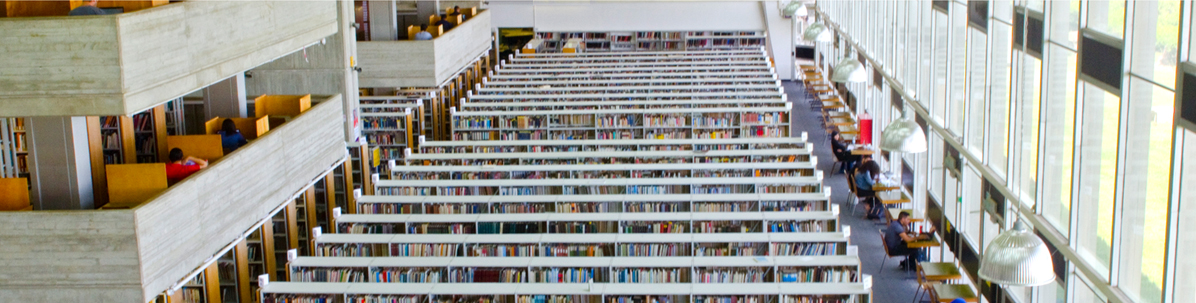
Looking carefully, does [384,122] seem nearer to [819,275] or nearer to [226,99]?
[226,99]

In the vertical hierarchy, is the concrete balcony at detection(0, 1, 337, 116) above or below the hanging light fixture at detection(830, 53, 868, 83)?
above

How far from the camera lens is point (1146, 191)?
18.7ft

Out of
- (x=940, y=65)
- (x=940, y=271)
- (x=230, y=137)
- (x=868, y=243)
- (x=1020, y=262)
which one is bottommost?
(x=868, y=243)

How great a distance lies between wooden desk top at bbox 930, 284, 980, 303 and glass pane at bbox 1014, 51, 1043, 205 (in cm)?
100

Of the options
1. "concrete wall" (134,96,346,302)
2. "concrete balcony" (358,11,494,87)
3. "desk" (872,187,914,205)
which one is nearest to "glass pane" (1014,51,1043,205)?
"desk" (872,187,914,205)

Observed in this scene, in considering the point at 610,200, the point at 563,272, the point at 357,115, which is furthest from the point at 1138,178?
the point at 357,115

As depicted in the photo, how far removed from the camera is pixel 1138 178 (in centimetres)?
577

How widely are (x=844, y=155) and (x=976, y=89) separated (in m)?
4.67

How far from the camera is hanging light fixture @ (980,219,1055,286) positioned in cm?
530

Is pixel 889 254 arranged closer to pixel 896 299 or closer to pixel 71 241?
pixel 896 299

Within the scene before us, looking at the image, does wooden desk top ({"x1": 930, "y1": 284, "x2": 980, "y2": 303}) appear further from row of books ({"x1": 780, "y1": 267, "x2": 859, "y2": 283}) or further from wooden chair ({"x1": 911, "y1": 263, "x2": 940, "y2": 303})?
row of books ({"x1": 780, "y1": 267, "x2": 859, "y2": 283})

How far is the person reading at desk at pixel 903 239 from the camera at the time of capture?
10.2 meters

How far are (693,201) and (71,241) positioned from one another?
5320 millimetres

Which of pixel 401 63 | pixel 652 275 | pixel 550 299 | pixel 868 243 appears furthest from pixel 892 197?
pixel 401 63
